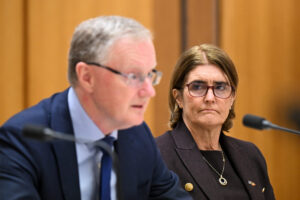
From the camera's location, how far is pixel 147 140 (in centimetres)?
158

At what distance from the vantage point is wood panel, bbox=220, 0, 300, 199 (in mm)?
3178

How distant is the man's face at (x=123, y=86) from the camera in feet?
4.33

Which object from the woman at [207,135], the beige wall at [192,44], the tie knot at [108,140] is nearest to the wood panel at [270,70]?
the beige wall at [192,44]

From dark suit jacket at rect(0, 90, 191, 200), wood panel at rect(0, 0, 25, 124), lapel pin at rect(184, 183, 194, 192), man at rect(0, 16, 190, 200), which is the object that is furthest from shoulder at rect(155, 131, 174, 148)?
wood panel at rect(0, 0, 25, 124)

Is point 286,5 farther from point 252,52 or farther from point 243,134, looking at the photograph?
point 243,134

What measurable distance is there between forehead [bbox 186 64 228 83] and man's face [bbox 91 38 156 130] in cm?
70

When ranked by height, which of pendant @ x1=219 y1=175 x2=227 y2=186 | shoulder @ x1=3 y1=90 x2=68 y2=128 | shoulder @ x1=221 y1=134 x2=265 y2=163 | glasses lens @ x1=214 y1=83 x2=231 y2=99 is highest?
shoulder @ x1=3 y1=90 x2=68 y2=128

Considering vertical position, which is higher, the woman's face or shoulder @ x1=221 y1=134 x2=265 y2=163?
the woman's face

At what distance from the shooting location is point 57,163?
4.31 ft

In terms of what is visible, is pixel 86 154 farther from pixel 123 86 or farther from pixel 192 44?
pixel 192 44

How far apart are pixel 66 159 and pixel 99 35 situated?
368 mm

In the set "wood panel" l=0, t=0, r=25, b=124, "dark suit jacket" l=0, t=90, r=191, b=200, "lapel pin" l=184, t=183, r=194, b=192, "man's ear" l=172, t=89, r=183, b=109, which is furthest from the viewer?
"wood panel" l=0, t=0, r=25, b=124

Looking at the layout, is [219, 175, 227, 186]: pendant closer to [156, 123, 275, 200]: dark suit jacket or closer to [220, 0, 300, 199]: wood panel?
[156, 123, 275, 200]: dark suit jacket

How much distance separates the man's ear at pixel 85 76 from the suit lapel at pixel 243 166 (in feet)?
3.27
